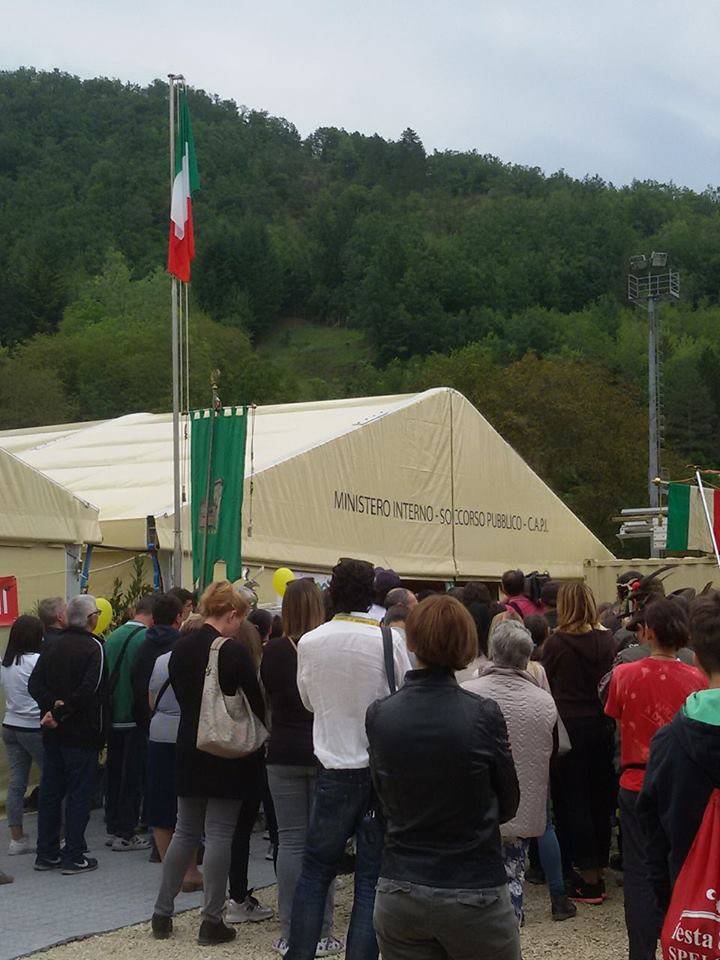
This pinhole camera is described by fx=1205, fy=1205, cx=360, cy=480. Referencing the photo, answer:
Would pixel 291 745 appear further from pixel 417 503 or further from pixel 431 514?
pixel 431 514

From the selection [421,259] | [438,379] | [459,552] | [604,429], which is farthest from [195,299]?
[459,552]

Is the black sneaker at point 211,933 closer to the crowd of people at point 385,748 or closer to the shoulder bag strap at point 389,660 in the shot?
the crowd of people at point 385,748

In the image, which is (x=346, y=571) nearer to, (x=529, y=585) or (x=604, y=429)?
(x=529, y=585)

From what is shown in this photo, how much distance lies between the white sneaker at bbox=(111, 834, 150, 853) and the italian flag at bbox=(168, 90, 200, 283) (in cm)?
515

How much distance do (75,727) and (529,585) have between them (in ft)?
13.9

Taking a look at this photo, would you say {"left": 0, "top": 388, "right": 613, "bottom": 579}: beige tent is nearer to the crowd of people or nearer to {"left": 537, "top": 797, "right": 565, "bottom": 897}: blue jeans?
the crowd of people

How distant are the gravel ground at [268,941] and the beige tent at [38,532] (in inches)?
156

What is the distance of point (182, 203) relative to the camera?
11023mm

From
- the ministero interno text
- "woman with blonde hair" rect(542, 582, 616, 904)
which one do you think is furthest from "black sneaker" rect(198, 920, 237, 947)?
the ministero interno text

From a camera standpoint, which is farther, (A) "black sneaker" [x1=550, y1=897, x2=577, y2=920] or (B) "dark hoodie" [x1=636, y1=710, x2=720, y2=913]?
(A) "black sneaker" [x1=550, y1=897, x2=577, y2=920]

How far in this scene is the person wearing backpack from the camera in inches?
115

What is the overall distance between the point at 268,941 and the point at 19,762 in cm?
290

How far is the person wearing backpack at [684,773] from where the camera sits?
2930mm

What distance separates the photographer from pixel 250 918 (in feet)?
19.6
